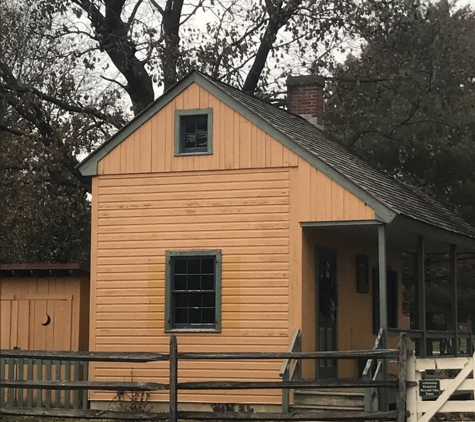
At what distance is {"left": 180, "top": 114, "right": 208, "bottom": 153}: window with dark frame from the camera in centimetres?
1831

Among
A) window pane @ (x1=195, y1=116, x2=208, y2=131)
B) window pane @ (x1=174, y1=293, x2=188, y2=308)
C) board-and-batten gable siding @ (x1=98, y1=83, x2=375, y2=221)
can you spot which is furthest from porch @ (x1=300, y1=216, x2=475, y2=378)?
window pane @ (x1=195, y1=116, x2=208, y2=131)

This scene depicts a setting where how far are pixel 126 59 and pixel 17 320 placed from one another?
11.0 meters

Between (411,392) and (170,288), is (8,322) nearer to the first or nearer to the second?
(170,288)

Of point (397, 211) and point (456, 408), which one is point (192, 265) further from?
point (456, 408)

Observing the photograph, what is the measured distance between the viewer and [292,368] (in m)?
16.9

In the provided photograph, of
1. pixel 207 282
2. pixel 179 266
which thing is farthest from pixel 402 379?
pixel 179 266

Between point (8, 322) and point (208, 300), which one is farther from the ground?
point (208, 300)

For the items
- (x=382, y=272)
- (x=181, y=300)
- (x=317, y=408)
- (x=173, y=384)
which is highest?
(x=382, y=272)

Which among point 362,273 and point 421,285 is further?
point 362,273

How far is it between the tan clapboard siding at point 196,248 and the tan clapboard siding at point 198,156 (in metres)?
0.14

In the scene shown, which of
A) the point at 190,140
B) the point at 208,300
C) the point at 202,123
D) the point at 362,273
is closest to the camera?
the point at 208,300

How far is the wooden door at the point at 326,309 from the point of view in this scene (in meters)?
18.3

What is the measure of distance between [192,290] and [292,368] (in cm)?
228

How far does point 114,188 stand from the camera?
61.0 feet
